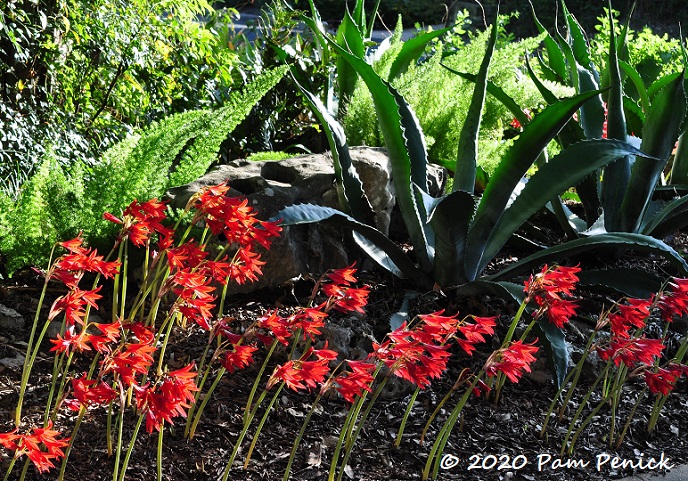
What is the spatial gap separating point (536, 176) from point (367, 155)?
0.78 meters

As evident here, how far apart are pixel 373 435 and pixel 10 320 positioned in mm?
1237

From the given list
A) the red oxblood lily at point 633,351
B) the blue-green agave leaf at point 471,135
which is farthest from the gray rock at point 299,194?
the red oxblood lily at point 633,351

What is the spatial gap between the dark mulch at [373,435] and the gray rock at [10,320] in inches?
1.3

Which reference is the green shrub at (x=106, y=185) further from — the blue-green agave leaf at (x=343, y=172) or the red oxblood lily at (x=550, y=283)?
the red oxblood lily at (x=550, y=283)

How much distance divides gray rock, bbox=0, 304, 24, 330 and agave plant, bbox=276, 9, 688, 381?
0.95m

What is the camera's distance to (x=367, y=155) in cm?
320

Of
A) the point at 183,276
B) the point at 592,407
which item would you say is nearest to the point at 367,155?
the point at 592,407

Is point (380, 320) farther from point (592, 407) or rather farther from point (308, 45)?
point (308, 45)

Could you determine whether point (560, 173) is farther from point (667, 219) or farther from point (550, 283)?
point (667, 219)

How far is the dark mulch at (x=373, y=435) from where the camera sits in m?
2.02

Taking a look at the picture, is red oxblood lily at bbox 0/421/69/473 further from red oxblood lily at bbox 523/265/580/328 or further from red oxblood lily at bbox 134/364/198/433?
red oxblood lily at bbox 523/265/580/328

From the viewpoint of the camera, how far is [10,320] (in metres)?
2.60

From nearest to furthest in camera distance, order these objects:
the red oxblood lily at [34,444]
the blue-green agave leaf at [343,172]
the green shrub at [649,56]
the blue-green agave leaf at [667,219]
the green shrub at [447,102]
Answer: the red oxblood lily at [34,444]
the blue-green agave leaf at [343,172]
the blue-green agave leaf at [667,219]
the green shrub at [447,102]
the green shrub at [649,56]

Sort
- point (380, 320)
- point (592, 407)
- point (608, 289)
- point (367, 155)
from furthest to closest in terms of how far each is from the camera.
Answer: point (367, 155) → point (608, 289) → point (380, 320) → point (592, 407)
